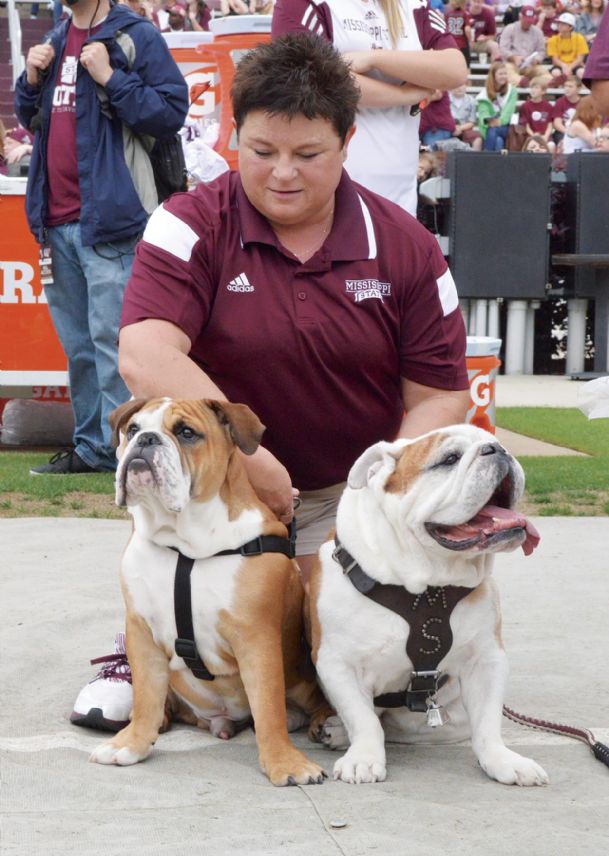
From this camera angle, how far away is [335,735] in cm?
297

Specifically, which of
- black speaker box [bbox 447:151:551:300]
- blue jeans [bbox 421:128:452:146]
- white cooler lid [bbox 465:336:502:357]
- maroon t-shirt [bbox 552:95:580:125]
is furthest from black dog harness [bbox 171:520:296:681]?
maroon t-shirt [bbox 552:95:580:125]

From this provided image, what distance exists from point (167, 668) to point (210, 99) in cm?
663

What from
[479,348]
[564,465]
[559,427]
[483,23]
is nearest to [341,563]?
[479,348]

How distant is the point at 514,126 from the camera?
14594mm

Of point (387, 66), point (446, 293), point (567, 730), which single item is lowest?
point (567, 730)

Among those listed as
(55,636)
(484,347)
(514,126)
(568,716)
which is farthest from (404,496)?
(514,126)

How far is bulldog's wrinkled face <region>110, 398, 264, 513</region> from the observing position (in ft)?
8.87

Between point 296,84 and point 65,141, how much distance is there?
323 cm

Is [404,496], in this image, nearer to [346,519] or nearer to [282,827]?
[346,519]

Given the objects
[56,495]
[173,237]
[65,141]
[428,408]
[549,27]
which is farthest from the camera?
[549,27]

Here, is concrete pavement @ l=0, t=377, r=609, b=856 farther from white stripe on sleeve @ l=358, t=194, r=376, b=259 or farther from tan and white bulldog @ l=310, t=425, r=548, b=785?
white stripe on sleeve @ l=358, t=194, r=376, b=259

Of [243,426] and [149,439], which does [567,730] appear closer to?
[243,426]

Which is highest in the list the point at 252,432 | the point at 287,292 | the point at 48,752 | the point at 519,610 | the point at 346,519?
the point at 287,292

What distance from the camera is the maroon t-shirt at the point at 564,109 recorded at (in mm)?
16031
